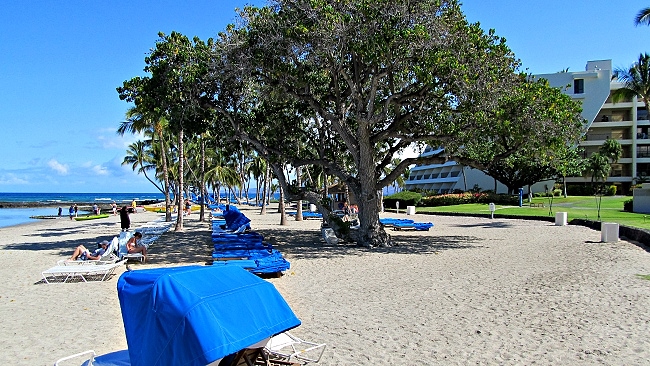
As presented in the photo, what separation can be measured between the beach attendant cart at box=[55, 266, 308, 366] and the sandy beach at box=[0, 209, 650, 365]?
1.70 meters

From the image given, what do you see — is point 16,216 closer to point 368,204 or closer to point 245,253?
point 368,204

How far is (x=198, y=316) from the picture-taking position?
466 centimetres

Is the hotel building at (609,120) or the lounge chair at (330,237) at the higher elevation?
the hotel building at (609,120)

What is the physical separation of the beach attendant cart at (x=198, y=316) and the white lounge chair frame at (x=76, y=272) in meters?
7.29

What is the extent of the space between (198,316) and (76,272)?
8.92 m

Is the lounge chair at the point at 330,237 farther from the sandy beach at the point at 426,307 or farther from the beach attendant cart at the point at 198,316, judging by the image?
the beach attendant cart at the point at 198,316

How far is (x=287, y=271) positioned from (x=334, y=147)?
1138cm

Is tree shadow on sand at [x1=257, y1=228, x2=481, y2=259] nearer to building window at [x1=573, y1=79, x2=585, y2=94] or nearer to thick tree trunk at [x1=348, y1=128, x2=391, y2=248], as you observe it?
thick tree trunk at [x1=348, y1=128, x2=391, y2=248]

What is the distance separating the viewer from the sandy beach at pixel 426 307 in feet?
22.3

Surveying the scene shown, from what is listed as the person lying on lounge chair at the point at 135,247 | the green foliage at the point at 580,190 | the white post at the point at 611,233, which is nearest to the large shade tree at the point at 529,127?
the white post at the point at 611,233

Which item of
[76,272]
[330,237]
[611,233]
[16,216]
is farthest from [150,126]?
[16,216]

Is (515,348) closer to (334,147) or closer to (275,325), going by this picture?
(275,325)

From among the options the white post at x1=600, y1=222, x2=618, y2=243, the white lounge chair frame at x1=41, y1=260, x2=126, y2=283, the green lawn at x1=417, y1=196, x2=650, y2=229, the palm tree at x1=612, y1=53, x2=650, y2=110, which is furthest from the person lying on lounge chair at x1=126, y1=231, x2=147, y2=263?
the palm tree at x1=612, y1=53, x2=650, y2=110

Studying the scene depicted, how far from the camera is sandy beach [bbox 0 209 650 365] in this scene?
6.81 metres
